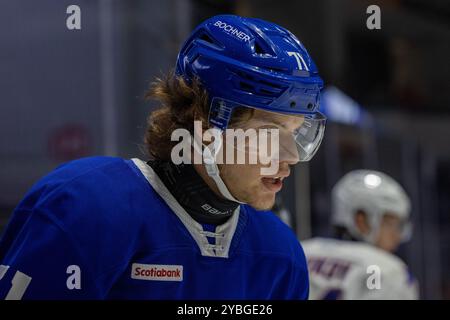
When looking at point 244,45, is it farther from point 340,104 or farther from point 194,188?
point 340,104

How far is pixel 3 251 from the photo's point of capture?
1.22 meters

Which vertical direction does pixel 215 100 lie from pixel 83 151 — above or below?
above

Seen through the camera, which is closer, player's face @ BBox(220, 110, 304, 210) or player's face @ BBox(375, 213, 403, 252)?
player's face @ BBox(220, 110, 304, 210)

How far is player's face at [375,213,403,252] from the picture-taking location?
3129 millimetres

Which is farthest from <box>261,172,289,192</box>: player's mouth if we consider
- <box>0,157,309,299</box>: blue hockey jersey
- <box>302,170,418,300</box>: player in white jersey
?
<box>302,170,418,300</box>: player in white jersey

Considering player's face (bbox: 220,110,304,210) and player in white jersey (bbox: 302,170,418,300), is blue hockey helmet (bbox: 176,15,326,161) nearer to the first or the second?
player's face (bbox: 220,110,304,210)

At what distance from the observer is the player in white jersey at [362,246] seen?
2.62m

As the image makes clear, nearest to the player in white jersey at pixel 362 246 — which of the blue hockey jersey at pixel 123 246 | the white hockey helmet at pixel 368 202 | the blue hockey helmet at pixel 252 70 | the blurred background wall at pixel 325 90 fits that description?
the white hockey helmet at pixel 368 202

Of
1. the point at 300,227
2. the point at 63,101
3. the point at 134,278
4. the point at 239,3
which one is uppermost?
the point at 239,3

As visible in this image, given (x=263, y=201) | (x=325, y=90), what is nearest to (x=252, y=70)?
(x=263, y=201)

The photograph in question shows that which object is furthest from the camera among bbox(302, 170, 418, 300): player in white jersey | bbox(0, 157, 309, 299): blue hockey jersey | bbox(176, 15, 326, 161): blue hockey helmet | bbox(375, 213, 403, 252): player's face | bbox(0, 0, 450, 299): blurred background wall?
bbox(375, 213, 403, 252): player's face

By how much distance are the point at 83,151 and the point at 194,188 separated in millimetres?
817

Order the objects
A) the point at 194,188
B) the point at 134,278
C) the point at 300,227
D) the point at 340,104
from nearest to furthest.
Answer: the point at 134,278, the point at 194,188, the point at 300,227, the point at 340,104

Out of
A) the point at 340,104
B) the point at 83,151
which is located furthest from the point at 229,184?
the point at 340,104
